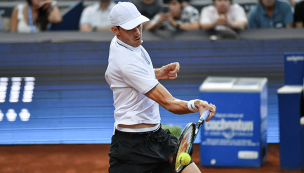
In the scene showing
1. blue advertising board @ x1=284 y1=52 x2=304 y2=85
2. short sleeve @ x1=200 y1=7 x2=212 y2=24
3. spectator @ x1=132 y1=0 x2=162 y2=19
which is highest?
spectator @ x1=132 y1=0 x2=162 y2=19

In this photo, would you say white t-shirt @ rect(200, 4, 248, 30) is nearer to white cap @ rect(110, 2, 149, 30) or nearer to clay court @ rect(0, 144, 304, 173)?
clay court @ rect(0, 144, 304, 173)

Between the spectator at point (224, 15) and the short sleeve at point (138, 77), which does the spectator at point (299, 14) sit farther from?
the short sleeve at point (138, 77)

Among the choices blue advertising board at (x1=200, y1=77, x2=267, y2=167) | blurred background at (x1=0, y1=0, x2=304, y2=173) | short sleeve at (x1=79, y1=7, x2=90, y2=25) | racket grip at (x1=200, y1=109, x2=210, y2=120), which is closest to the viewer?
racket grip at (x1=200, y1=109, x2=210, y2=120)

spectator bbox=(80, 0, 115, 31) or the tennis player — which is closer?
the tennis player

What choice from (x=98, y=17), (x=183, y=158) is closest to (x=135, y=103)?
(x=183, y=158)

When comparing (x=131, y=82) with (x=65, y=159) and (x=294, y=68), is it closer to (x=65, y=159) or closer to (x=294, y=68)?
(x=294, y=68)

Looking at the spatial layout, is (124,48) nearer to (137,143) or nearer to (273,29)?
(137,143)

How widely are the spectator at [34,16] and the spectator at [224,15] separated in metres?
2.15

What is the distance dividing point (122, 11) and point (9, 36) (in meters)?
3.53

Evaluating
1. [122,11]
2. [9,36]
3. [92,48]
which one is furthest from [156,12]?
[122,11]

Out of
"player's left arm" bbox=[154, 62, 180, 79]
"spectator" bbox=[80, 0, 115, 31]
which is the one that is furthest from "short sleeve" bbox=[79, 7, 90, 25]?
"player's left arm" bbox=[154, 62, 180, 79]

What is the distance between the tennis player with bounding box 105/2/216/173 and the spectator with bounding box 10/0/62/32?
3.71 m

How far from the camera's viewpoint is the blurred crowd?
5770 millimetres

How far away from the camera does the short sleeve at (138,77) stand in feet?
8.40
